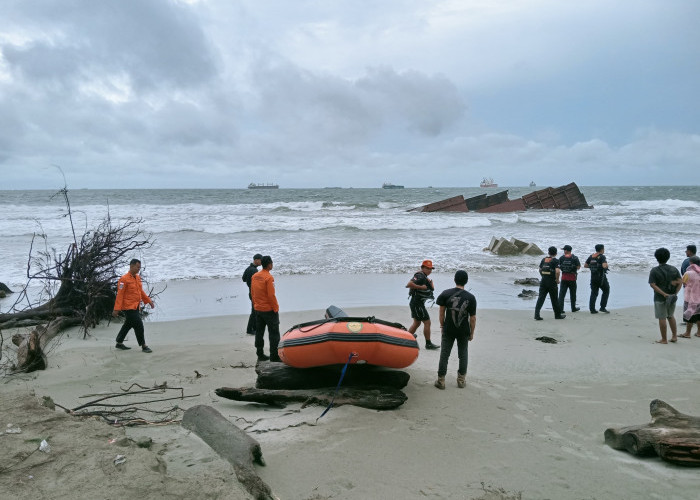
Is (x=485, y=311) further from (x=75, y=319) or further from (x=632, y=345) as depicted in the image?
(x=75, y=319)

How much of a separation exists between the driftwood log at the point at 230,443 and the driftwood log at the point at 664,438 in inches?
122

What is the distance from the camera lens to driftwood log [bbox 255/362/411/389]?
18.1ft

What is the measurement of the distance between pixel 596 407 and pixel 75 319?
8961 mm

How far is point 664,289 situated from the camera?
26.5ft

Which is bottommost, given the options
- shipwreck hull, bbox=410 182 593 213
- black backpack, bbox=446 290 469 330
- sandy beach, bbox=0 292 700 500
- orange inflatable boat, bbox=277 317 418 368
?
sandy beach, bbox=0 292 700 500

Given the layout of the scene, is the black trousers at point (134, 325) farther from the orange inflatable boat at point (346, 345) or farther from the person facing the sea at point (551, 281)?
the person facing the sea at point (551, 281)

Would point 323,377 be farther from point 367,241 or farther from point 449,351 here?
point 367,241

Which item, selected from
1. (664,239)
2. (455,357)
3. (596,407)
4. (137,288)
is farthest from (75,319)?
(664,239)

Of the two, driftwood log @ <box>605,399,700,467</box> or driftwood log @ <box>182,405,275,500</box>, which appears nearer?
driftwood log @ <box>182,405,275,500</box>

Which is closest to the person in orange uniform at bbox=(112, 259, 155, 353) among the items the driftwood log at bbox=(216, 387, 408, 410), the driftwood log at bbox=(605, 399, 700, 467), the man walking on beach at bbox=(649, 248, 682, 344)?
the driftwood log at bbox=(216, 387, 408, 410)

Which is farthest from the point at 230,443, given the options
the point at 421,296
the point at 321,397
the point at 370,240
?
the point at 370,240

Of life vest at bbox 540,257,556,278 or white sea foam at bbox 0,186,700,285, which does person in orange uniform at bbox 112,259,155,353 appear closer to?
white sea foam at bbox 0,186,700,285

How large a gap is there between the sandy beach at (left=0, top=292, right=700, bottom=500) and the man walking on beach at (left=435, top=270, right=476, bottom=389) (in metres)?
0.23

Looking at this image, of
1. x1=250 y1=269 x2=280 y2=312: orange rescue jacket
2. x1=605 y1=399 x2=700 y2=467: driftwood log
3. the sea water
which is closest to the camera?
x1=605 y1=399 x2=700 y2=467: driftwood log
